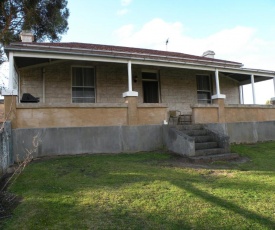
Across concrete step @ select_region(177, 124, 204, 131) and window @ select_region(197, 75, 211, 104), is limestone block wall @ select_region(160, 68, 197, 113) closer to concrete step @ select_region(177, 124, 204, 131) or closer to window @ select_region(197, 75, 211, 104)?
window @ select_region(197, 75, 211, 104)

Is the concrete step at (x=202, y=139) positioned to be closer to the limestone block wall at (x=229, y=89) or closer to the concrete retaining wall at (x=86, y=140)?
the concrete retaining wall at (x=86, y=140)

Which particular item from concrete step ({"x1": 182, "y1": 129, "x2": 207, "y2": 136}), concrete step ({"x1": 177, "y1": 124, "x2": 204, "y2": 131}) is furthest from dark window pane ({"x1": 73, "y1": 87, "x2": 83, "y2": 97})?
concrete step ({"x1": 182, "y1": 129, "x2": 207, "y2": 136})

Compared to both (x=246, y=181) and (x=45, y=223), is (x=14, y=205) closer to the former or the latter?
(x=45, y=223)

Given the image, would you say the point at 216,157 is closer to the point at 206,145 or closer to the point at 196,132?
the point at 206,145

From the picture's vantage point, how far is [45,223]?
3.61m

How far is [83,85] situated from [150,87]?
10.8ft

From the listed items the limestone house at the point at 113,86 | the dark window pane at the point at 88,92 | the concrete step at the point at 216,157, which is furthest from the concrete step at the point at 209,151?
the dark window pane at the point at 88,92

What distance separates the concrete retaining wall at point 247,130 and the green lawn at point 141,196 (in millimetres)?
3664

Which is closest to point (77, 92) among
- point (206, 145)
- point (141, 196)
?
point (206, 145)

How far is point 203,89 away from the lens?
13.9m

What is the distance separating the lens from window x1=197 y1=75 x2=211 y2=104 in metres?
13.8

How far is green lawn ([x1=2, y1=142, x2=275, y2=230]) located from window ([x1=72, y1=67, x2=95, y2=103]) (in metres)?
4.38

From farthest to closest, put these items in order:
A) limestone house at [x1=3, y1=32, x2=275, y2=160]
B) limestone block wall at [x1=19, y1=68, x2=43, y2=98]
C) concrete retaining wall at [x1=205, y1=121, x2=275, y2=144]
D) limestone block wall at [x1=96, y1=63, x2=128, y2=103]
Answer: limestone block wall at [x1=96, y1=63, x2=128, y2=103], concrete retaining wall at [x1=205, y1=121, x2=275, y2=144], limestone block wall at [x1=19, y1=68, x2=43, y2=98], limestone house at [x1=3, y1=32, x2=275, y2=160]

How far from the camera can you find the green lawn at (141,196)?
3.66m
